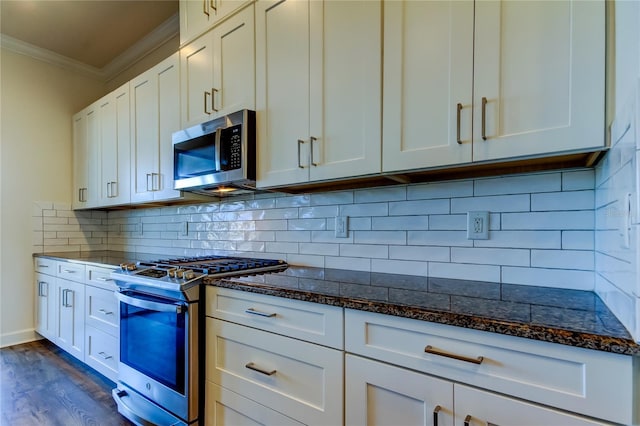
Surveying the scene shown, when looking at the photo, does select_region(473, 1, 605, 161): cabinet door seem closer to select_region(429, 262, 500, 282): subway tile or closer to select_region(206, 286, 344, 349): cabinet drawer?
select_region(429, 262, 500, 282): subway tile

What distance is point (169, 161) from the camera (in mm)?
2387

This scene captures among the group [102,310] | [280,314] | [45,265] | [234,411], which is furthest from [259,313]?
[45,265]

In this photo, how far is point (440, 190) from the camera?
155 cm

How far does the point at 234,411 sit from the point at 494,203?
1.42 meters

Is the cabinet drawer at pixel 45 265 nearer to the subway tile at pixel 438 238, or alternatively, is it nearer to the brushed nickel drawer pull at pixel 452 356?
the subway tile at pixel 438 238

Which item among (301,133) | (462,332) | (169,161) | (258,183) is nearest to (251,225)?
(258,183)

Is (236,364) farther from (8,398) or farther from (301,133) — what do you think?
(8,398)

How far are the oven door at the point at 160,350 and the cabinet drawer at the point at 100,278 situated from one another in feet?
1.40

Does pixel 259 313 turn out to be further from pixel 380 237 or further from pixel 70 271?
pixel 70 271

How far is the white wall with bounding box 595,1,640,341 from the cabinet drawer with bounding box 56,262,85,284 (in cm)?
316

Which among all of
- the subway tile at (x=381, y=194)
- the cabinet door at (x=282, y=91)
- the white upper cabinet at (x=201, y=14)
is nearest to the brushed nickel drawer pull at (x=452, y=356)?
the subway tile at (x=381, y=194)

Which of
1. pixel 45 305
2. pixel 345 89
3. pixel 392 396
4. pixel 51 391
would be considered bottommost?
pixel 51 391

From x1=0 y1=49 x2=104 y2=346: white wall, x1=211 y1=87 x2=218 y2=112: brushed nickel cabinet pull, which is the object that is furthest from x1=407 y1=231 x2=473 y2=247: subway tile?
x1=0 y1=49 x2=104 y2=346: white wall

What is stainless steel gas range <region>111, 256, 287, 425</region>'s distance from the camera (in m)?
1.58
